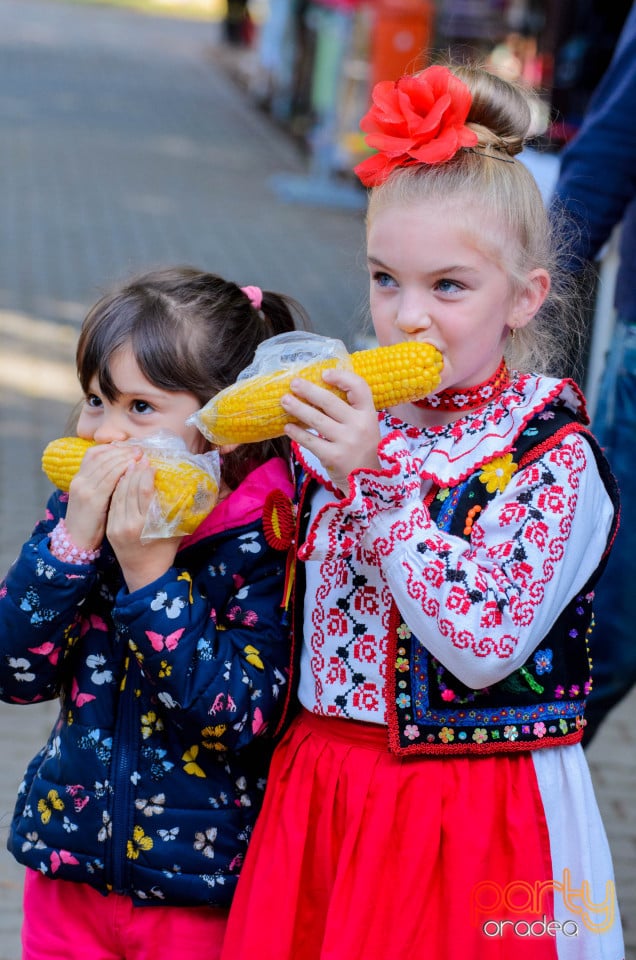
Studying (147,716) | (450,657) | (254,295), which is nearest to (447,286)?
(254,295)

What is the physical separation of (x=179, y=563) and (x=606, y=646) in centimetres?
125

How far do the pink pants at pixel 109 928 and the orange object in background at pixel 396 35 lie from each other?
9.72m

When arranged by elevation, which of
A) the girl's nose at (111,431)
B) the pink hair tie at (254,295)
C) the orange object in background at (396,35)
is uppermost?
the pink hair tie at (254,295)

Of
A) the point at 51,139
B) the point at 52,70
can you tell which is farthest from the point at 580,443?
the point at 52,70

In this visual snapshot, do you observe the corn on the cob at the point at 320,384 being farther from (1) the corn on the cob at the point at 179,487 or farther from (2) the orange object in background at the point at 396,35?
(2) the orange object in background at the point at 396,35

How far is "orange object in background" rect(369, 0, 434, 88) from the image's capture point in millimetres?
11180

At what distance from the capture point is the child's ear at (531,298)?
6.90ft

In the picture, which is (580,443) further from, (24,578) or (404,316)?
(24,578)

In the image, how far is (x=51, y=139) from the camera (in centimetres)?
1465

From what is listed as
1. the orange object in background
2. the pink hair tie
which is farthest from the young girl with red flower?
the orange object in background

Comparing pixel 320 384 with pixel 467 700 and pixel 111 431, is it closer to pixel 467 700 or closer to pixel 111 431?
pixel 111 431

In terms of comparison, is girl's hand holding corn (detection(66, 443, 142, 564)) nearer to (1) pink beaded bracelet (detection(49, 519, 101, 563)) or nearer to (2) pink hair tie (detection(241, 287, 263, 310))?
(1) pink beaded bracelet (detection(49, 519, 101, 563))

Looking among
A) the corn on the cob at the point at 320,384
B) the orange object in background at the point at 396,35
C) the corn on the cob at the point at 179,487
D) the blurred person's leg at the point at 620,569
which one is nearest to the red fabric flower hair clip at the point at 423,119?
the corn on the cob at the point at 320,384

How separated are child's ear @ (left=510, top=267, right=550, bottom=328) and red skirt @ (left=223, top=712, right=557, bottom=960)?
0.69 metres
